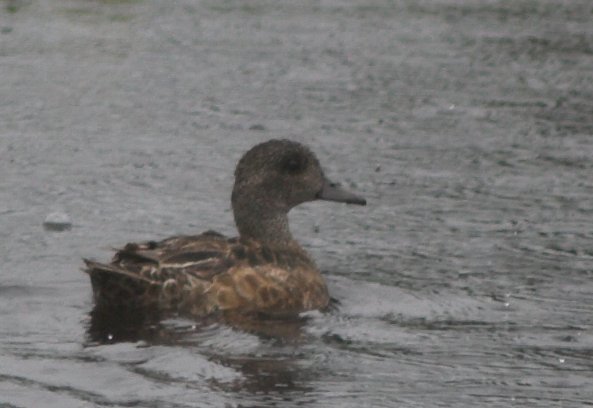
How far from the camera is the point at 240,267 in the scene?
10.2 m

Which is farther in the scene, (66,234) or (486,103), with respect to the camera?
(486,103)

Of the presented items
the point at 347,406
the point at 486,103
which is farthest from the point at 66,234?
the point at 486,103

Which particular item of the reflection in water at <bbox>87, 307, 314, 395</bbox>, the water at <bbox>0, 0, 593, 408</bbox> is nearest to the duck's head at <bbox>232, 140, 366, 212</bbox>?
the water at <bbox>0, 0, 593, 408</bbox>

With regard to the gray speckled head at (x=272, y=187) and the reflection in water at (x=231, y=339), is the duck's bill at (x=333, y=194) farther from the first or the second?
the reflection in water at (x=231, y=339)

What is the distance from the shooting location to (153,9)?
65.2 ft

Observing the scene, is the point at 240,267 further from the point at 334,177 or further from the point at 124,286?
the point at 334,177

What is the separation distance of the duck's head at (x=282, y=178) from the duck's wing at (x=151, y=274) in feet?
2.66

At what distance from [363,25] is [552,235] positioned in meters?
7.48

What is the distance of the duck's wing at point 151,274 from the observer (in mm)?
9977

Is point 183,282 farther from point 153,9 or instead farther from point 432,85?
point 153,9

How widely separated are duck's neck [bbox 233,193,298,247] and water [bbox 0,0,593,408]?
422 millimetres

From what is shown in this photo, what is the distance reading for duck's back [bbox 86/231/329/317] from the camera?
32.8 feet

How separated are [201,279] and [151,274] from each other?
283 millimetres

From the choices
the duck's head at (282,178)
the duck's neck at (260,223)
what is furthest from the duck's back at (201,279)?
the duck's head at (282,178)
